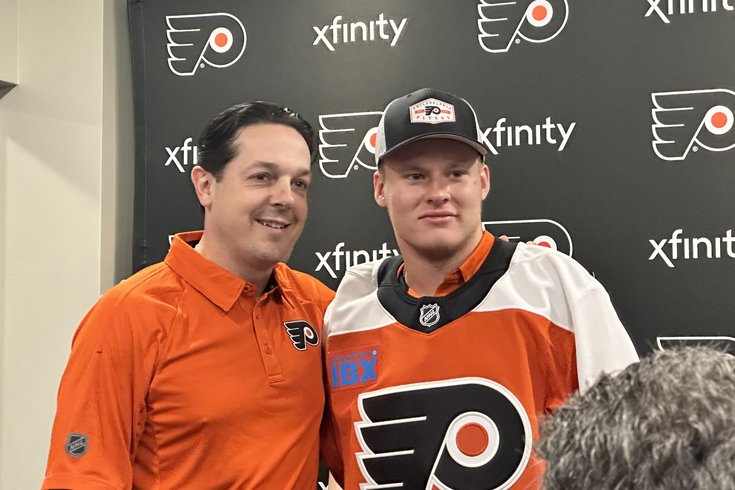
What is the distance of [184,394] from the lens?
71.8 inches

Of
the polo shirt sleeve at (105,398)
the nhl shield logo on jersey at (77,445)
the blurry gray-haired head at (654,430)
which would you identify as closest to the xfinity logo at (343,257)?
the polo shirt sleeve at (105,398)

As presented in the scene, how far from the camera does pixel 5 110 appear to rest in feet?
9.90

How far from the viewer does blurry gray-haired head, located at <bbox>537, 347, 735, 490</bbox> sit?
0.63 m

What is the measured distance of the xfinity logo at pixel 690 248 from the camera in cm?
247

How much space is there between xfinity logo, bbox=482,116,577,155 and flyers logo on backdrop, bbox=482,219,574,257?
224 mm

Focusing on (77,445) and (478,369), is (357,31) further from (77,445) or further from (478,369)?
(77,445)

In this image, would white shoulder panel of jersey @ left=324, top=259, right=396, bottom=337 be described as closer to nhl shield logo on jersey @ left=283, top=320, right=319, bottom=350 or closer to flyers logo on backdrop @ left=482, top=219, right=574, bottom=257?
nhl shield logo on jersey @ left=283, top=320, right=319, bottom=350

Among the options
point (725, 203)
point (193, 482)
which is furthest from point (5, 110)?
point (725, 203)

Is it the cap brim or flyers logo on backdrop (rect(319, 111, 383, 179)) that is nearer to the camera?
the cap brim

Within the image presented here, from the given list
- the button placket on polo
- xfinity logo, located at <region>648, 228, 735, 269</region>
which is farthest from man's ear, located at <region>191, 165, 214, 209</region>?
xfinity logo, located at <region>648, 228, 735, 269</region>

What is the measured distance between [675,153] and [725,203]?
0.20 metres

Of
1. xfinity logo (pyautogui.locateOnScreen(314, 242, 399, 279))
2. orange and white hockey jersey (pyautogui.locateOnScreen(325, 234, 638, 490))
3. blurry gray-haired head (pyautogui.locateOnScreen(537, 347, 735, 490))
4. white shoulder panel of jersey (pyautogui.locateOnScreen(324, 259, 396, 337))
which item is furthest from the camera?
xfinity logo (pyautogui.locateOnScreen(314, 242, 399, 279))

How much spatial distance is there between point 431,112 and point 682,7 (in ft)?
3.61

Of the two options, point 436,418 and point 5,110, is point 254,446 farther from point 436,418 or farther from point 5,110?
point 5,110
